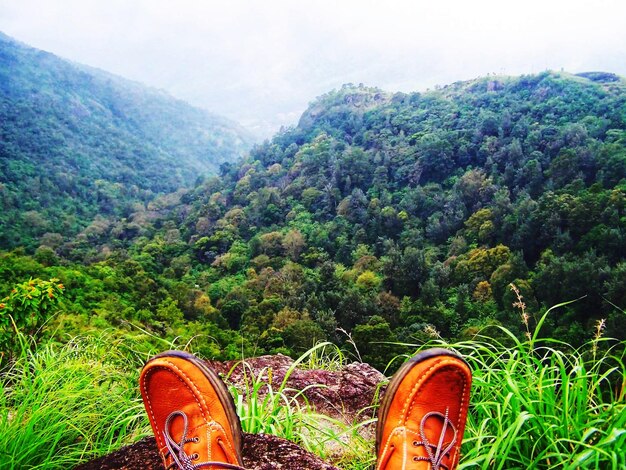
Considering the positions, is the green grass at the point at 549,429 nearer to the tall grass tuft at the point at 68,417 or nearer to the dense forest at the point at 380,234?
the dense forest at the point at 380,234

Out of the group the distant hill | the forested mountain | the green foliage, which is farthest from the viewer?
the forested mountain

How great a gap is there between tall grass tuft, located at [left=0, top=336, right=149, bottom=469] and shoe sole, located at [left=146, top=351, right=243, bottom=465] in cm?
31

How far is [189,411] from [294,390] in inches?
24.5

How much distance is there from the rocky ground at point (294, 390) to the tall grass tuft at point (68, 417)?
0.16 meters

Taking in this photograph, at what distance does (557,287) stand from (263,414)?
1890 centimetres

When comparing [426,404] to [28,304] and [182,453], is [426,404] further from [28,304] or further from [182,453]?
[28,304]

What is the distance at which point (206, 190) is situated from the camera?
51.1 metres

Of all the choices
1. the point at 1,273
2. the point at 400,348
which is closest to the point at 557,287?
the point at 400,348

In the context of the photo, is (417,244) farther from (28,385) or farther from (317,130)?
(317,130)

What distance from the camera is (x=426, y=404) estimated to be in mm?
1316

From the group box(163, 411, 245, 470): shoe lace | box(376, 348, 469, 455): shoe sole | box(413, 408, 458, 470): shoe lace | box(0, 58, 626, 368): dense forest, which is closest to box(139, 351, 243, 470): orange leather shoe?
box(163, 411, 245, 470): shoe lace

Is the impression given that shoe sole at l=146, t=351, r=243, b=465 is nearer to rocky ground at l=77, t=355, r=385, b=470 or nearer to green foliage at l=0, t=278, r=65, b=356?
rocky ground at l=77, t=355, r=385, b=470

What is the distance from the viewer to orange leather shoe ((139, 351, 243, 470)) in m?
1.26

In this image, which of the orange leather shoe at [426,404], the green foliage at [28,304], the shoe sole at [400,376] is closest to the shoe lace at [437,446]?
the orange leather shoe at [426,404]
